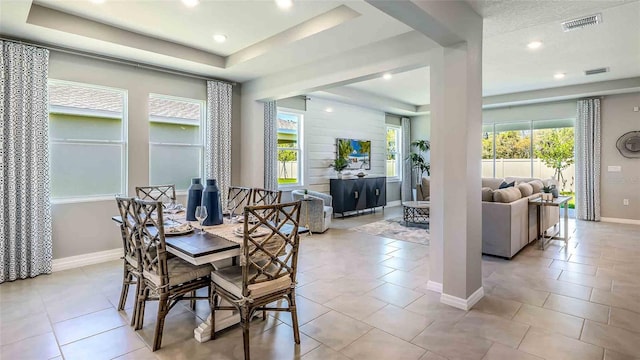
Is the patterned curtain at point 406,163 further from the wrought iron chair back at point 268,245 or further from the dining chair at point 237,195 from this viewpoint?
the wrought iron chair back at point 268,245

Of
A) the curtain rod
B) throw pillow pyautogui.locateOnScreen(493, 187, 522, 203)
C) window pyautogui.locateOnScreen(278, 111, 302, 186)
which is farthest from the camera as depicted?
window pyautogui.locateOnScreen(278, 111, 302, 186)

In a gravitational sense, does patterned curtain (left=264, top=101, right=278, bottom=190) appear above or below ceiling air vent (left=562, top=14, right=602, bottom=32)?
below

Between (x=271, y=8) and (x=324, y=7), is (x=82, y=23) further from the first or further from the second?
(x=324, y=7)

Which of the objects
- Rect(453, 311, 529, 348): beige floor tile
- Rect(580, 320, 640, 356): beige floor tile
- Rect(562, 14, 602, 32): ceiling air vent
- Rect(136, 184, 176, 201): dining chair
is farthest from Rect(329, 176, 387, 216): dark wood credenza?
Rect(580, 320, 640, 356): beige floor tile

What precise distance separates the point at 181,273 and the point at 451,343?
203cm

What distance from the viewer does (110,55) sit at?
13.7 feet

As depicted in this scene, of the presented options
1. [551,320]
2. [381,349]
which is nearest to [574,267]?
[551,320]

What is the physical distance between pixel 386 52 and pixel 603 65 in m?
4.18

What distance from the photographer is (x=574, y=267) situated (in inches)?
156

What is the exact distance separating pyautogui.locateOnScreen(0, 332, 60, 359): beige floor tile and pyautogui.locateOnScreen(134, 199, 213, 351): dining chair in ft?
1.73

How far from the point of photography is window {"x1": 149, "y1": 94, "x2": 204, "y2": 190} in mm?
4832

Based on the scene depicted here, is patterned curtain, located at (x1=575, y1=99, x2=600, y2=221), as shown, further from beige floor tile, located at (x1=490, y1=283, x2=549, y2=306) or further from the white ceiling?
beige floor tile, located at (x1=490, y1=283, x2=549, y2=306)

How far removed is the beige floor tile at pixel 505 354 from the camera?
2.17 m

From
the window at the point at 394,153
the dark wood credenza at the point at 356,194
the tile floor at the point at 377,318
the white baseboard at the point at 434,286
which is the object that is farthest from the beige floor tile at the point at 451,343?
the window at the point at 394,153
